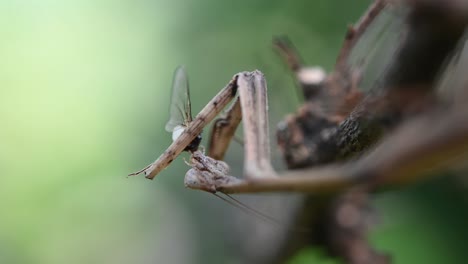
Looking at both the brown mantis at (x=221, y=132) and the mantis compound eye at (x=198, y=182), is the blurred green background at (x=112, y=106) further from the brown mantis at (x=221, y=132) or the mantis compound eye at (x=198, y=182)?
the mantis compound eye at (x=198, y=182)

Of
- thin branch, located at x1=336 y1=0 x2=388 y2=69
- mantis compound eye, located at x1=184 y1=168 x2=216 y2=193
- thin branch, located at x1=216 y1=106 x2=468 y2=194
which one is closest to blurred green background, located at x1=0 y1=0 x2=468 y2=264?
thin branch, located at x1=336 y1=0 x2=388 y2=69

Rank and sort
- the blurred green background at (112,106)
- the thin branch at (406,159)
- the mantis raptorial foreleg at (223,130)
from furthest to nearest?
the blurred green background at (112,106) < the mantis raptorial foreleg at (223,130) < the thin branch at (406,159)

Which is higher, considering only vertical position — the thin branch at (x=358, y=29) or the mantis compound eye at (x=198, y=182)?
the thin branch at (x=358, y=29)

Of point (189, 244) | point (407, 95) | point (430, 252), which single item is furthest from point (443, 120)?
point (189, 244)

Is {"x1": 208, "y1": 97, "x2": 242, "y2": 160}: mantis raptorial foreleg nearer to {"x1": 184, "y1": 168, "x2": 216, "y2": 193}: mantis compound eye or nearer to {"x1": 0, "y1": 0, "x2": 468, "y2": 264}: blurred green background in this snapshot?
{"x1": 184, "y1": 168, "x2": 216, "y2": 193}: mantis compound eye

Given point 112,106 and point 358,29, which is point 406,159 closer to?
point 358,29

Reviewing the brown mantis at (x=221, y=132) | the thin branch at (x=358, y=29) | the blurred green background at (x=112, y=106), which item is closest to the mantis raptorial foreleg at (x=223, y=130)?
the brown mantis at (x=221, y=132)

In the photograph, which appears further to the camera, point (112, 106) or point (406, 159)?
point (112, 106)

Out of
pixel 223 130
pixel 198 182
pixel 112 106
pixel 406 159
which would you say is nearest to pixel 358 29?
pixel 223 130
